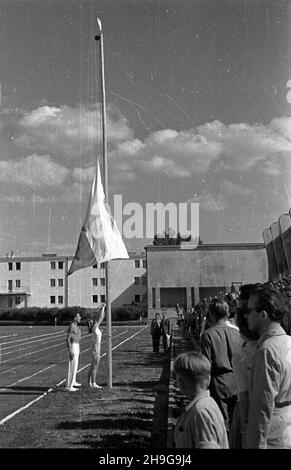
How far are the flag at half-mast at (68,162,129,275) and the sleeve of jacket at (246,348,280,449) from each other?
7.34 meters

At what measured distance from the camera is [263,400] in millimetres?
3236

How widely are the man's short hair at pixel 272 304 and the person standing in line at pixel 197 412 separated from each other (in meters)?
0.52

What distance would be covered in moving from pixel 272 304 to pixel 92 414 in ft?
20.9

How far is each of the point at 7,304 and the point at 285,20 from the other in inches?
3492

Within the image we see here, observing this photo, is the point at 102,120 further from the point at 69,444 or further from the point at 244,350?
the point at 244,350

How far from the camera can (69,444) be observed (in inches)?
276

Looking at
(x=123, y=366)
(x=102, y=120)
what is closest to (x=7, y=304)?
(x=123, y=366)

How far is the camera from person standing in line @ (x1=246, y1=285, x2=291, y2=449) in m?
3.24

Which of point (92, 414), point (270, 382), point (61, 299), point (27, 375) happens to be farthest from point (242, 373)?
point (61, 299)

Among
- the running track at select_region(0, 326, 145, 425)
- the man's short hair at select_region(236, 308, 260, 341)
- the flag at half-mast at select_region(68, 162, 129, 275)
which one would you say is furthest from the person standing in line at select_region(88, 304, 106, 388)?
the man's short hair at select_region(236, 308, 260, 341)

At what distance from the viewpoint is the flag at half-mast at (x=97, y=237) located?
10641mm

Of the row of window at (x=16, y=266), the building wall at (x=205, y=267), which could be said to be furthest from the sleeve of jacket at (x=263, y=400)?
the row of window at (x=16, y=266)

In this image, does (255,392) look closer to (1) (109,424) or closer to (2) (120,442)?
(2) (120,442)

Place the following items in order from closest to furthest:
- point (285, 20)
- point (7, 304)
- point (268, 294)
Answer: point (268, 294) < point (285, 20) < point (7, 304)
